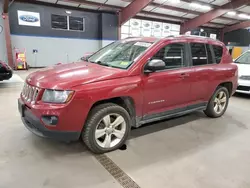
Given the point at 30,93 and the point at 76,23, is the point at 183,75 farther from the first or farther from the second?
the point at 76,23

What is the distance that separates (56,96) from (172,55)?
1783 millimetres

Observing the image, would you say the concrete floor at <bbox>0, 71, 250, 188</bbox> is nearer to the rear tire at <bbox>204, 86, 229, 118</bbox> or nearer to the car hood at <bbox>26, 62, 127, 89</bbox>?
the rear tire at <bbox>204, 86, 229, 118</bbox>

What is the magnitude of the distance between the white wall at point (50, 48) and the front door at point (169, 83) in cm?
1080

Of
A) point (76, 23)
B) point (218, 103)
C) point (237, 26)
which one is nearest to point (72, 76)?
point (218, 103)

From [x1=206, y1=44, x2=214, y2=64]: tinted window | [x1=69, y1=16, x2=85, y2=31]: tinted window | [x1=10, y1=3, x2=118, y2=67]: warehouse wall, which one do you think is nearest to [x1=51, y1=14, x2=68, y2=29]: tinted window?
[x1=10, y1=3, x2=118, y2=67]: warehouse wall

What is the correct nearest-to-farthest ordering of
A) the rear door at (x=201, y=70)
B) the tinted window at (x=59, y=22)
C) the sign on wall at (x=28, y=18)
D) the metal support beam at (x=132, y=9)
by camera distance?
the rear door at (x=201, y=70)
the sign on wall at (x=28, y=18)
the metal support beam at (x=132, y=9)
the tinted window at (x=59, y=22)

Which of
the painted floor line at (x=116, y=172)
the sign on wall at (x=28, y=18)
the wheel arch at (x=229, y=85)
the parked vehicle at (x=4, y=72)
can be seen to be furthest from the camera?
the sign on wall at (x=28, y=18)

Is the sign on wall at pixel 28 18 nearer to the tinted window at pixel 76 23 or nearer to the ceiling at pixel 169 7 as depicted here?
the ceiling at pixel 169 7

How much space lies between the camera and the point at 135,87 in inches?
97.3

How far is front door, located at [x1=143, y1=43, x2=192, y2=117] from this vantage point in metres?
2.65

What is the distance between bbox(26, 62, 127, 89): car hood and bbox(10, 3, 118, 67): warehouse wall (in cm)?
1036

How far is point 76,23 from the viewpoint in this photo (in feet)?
41.5

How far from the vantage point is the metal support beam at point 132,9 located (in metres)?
11.3

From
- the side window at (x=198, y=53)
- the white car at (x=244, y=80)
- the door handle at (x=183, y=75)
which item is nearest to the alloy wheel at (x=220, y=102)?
the side window at (x=198, y=53)
